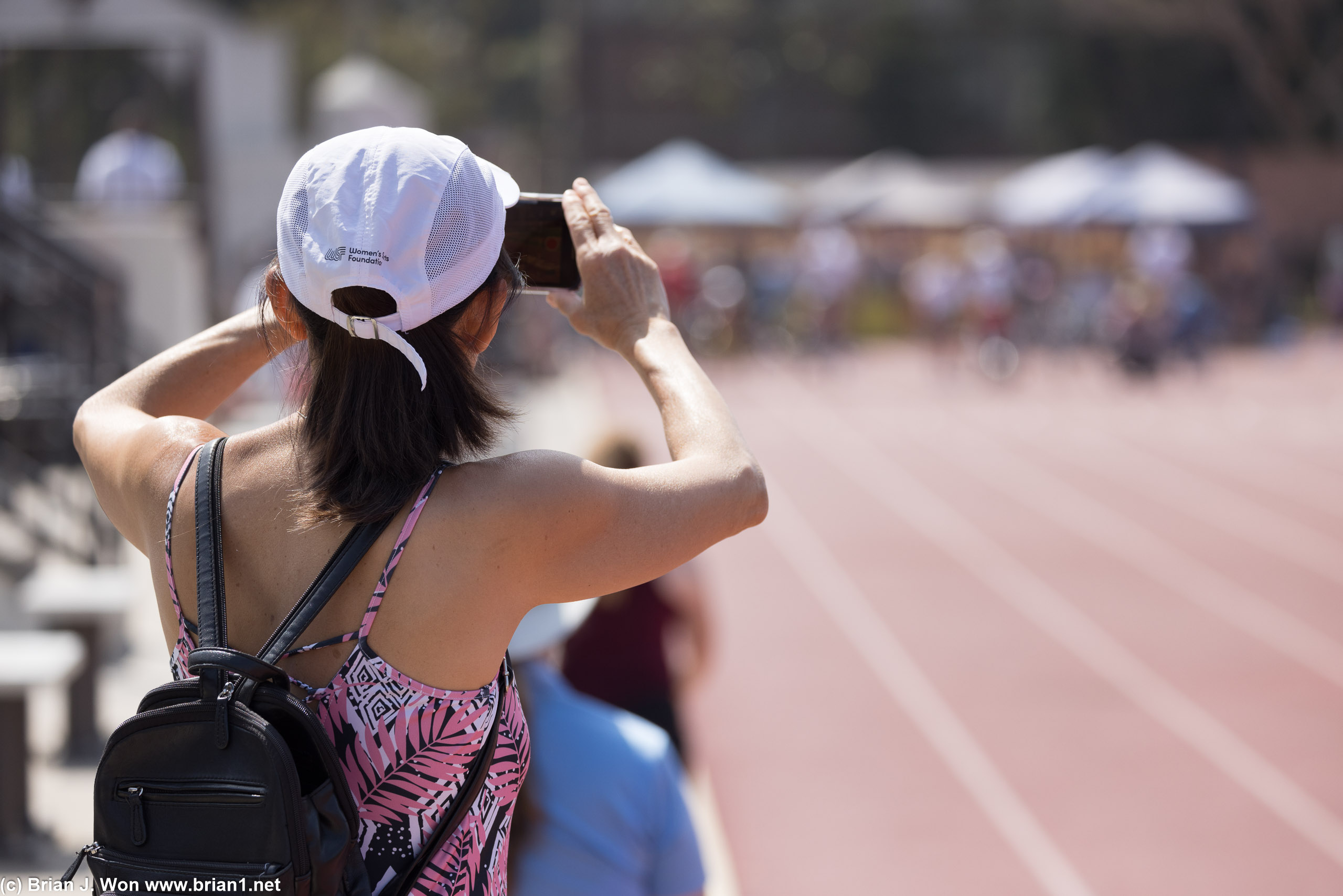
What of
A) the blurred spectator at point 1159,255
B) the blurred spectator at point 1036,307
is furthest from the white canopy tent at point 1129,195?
the blurred spectator at point 1036,307

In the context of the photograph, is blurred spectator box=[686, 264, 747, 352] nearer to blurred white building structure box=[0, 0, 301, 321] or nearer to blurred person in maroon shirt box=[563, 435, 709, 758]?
blurred white building structure box=[0, 0, 301, 321]

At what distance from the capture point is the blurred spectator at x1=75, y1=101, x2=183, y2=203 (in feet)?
35.5

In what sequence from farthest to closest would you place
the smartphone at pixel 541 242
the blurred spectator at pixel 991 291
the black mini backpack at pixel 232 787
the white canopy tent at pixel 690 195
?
the white canopy tent at pixel 690 195 → the blurred spectator at pixel 991 291 → the smartphone at pixel 541 242 → the black mini backpack at pixel 232 787

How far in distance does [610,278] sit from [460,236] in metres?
0.30

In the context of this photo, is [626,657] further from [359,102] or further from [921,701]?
[359,102]

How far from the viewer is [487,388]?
1489mm

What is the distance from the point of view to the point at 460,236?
1414 mm

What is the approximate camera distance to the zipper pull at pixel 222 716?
131 centimetres

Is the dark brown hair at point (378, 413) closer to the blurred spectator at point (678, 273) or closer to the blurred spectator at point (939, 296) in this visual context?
the blurred spectator at point (678, 273)

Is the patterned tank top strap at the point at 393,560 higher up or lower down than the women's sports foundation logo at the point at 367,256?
lower down

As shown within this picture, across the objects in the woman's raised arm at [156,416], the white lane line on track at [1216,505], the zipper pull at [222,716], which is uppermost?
the woman's raised arm at [156,416]

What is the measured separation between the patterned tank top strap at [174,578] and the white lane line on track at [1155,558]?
288 inches

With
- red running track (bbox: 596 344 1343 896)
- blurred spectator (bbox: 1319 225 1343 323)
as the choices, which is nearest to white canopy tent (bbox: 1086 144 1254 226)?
blurred spectator (bbox: 1319 225 1343 323)

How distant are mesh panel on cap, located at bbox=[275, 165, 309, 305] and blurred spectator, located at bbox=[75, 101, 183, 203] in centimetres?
1014
